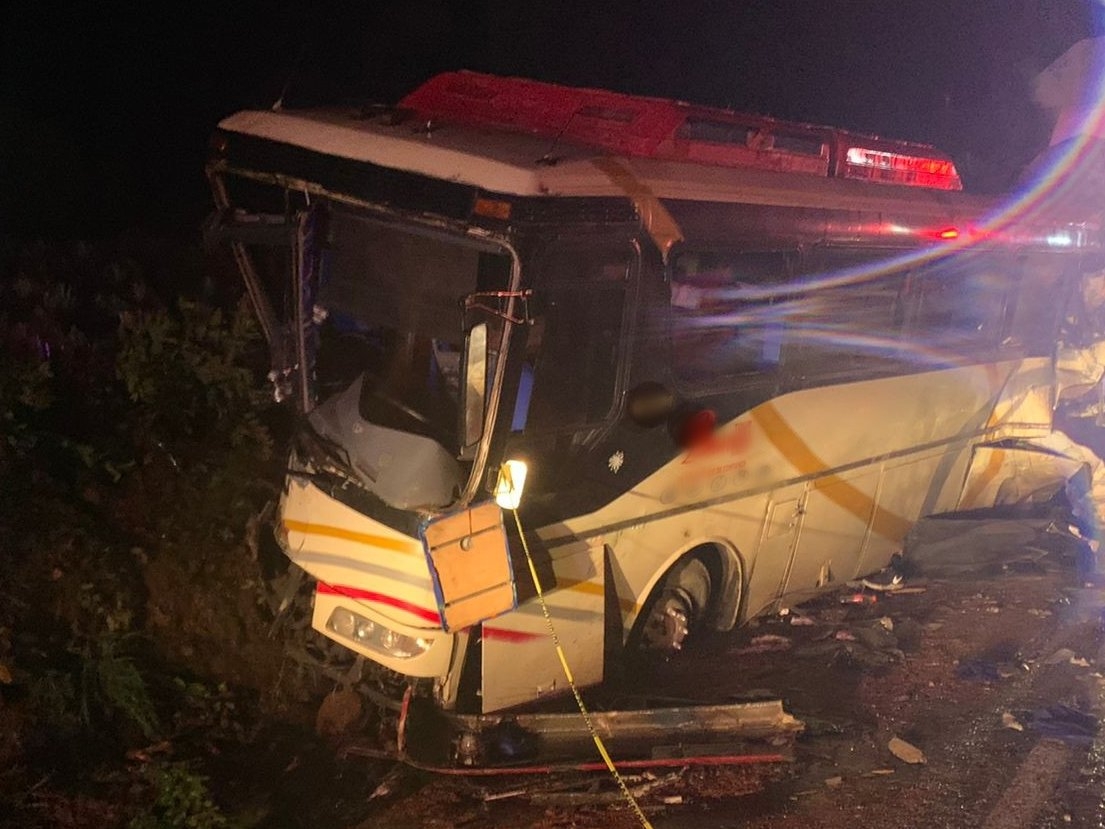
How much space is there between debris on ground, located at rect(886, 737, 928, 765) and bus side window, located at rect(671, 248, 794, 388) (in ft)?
7.54

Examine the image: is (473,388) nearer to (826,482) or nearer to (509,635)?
(509,635)

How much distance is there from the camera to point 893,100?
899 inches

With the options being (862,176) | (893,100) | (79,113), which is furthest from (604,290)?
(893,100)

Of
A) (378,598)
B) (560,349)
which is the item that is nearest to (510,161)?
(560,349)

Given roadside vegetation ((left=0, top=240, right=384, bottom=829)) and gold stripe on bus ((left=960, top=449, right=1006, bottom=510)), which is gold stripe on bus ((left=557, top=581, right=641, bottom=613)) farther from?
gold stripe on bus ((left=960, top=449, right=1006, bottom=510))

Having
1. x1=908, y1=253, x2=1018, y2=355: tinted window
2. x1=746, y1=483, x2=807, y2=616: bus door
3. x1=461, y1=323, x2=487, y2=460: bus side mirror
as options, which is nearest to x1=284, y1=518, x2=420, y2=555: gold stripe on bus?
x1=461, y1=323, x2=487, y2=460: bus side mirror

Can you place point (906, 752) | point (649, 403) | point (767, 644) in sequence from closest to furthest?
point (649, 403) < point (906, 752) < point (767, 644)

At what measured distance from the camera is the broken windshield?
14.4 ft

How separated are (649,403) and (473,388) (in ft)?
4.18

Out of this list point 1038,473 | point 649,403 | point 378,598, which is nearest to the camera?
point 378,598

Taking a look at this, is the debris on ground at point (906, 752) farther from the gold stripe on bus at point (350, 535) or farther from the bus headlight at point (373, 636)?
the gold stripe on bus at point (350, 535)

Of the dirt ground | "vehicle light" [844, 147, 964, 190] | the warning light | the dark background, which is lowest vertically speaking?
the dirt ground

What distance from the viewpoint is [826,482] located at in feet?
20.6

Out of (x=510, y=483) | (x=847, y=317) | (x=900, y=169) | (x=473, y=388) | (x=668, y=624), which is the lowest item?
(x=668, y=624)
